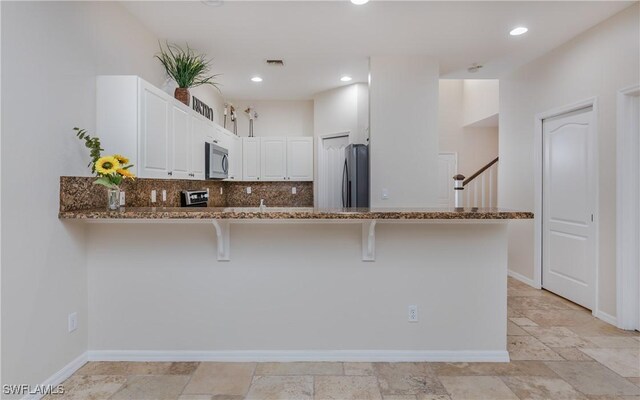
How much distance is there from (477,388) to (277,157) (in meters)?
4.23

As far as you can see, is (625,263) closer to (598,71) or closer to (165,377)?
(598,71)

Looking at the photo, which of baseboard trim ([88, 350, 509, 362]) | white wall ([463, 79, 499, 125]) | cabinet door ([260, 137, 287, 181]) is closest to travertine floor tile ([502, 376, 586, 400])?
baseboard trim ([88, 350, 509, 362])

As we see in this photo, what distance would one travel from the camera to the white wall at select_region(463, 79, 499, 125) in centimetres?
597

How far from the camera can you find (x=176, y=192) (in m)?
3.91

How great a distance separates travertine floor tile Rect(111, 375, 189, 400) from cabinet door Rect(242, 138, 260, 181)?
368 centimetres

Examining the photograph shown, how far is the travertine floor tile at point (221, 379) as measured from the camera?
2033mm

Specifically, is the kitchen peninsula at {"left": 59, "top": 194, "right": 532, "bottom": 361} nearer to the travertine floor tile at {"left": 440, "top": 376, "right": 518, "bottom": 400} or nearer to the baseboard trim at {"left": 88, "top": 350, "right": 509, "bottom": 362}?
the baseboard trim at {"left": 88, "top": 350, "right": 509, "bottom": 362}

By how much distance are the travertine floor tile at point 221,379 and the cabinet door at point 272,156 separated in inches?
140

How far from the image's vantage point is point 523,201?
14.1ft

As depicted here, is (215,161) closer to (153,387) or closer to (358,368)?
(153,387)

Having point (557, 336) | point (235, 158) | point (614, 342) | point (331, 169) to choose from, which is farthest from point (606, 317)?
point (235, 158)

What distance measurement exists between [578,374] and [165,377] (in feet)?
8.58

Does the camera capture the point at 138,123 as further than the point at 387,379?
Yes

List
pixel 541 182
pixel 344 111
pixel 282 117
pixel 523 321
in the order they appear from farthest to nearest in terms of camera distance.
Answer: pixel 282 117 → pixel 344 111 → pixel 541 182 → pixel 523 321
